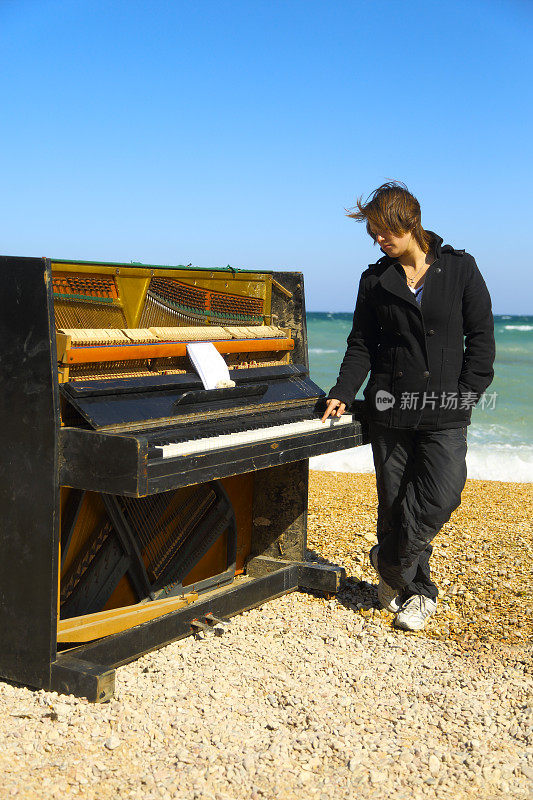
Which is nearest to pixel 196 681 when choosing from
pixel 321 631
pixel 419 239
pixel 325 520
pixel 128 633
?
pixel 128 633

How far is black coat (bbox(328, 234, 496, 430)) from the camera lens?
4.43 metres

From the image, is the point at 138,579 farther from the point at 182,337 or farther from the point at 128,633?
the point at 182,337

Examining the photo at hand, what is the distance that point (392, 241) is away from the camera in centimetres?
444

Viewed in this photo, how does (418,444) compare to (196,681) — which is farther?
(418,444)

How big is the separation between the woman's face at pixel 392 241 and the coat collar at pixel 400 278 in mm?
86

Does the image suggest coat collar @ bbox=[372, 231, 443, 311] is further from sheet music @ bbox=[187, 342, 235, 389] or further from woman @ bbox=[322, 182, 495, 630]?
sheet music @ bbox=[187, 342, 235, 389]

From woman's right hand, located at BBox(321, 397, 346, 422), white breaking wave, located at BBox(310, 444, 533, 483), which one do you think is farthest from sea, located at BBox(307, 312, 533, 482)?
woman's right hand, located at BBox(321, 397, 346, 422)

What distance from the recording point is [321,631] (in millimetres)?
4793

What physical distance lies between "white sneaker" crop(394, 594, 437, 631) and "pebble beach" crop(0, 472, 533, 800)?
0.20ft

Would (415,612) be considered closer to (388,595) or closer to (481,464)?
(388,595)

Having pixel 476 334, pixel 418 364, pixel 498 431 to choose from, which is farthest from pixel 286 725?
pixel 498 431

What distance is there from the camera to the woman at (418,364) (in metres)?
4.43

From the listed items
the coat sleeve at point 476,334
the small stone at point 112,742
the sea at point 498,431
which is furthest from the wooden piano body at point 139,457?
the sea at point 498,431

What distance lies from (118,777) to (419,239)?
2934 mm
